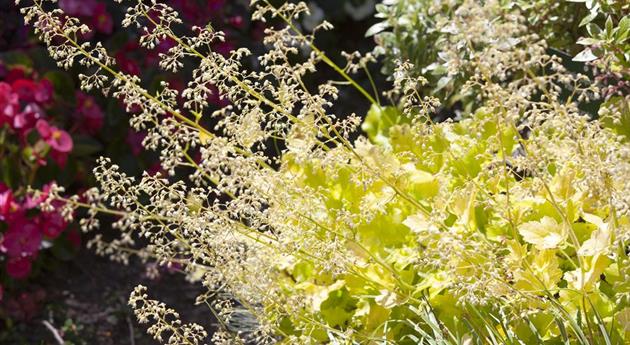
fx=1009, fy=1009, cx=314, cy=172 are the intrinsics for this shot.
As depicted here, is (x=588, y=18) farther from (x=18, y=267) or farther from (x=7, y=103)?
(x=18, y=267)

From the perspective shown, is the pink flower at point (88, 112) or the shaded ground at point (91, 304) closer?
the shaded ground at point (91, 304)

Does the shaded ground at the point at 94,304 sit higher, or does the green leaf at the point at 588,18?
the green leaf at the point at 588,18

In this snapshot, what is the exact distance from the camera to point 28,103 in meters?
3.76

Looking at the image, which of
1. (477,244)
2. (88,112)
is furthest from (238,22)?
(477,244)

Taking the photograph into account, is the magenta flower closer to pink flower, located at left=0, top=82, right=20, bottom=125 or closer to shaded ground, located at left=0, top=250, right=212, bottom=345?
pink flower, located at left=0, top=82, right=20, bottom=125

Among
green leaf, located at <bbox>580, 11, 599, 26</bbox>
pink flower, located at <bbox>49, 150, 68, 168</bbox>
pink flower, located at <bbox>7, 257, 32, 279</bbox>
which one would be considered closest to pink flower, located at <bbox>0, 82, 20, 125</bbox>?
pink flower, located at <bbox>49, 150, 68, 168</bbox>

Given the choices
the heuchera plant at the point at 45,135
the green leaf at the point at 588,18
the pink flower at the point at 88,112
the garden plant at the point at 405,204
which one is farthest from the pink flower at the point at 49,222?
the green leaf at the point at 588,18

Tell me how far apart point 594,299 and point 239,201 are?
0.75 meters

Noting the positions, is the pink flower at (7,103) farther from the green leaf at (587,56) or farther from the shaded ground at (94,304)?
the green leaf at (587,56)

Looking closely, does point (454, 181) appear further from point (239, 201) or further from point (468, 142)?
point (239, 201)

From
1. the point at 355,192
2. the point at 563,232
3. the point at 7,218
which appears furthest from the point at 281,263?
the point at 7,218

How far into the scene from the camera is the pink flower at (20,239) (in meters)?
3.65

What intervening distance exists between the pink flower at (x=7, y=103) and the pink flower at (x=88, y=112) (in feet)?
1.14

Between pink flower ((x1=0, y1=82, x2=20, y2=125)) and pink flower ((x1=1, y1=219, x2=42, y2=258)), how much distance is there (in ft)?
1.23
